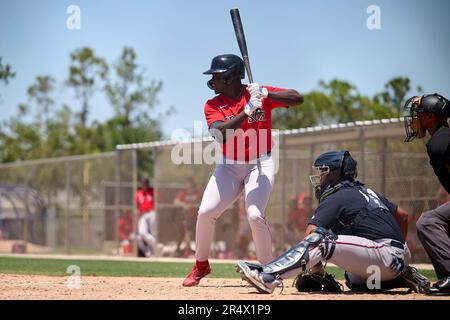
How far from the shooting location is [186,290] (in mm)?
8266

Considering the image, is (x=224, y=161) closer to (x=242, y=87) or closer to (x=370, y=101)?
(x=242, y=87)

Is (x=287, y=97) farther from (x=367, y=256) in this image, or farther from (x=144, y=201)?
(x=144, y=201)

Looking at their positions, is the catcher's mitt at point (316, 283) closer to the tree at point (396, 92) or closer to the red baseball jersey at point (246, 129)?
the red baseball jersey at point (246, 129)

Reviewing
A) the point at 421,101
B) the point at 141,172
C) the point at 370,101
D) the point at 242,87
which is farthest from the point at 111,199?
the point at 370,101

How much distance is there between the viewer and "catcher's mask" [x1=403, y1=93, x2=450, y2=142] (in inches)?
310

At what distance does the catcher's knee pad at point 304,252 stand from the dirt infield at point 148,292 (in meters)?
0.26

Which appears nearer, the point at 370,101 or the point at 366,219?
the point at 366,219

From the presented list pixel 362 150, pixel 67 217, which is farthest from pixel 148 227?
pixel 362 150

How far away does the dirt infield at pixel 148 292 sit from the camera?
23.4 feet

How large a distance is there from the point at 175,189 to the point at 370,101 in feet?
79.8

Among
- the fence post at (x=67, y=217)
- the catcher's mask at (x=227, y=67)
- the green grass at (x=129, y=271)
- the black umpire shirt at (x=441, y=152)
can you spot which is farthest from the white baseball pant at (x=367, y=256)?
the fence post at (x=67, y=217)

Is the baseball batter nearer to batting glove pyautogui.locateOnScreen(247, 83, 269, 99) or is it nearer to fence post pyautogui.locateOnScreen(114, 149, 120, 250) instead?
batting glove pyautogui.locateOnScreen(247, 83, 269, 99)

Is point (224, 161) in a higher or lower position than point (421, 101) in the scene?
→ lower

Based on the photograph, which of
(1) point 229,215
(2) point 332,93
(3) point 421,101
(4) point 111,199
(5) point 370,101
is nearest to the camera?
(3) point 421,101
